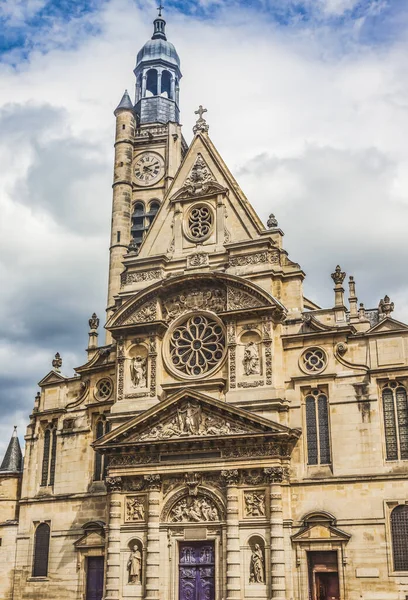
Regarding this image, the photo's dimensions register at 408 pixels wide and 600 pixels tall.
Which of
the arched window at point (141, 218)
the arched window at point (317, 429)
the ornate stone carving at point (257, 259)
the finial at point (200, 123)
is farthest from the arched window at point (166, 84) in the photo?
the arched window at point (317, 429)

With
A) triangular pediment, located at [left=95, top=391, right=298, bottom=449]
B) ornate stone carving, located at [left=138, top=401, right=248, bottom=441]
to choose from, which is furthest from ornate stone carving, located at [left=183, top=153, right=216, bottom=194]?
ornate stone carving, located at [left=138, top=401, right=248, bottom=441]

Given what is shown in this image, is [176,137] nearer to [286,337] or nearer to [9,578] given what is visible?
[286,337]

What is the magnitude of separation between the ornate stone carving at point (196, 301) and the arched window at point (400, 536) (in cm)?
1014

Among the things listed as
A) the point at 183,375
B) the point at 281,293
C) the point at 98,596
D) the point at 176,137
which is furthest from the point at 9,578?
the point at 176,137

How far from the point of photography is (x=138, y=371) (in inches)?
1298

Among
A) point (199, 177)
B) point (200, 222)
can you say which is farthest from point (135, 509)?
point (199, 177)

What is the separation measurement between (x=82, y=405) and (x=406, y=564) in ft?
49.1

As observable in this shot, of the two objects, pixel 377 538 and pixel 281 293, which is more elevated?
pixel 281 293

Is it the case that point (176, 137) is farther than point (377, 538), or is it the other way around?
point (176, 137)

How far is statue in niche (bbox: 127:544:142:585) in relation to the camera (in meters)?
Answer: 29.9

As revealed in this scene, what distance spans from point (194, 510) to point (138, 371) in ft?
20.1

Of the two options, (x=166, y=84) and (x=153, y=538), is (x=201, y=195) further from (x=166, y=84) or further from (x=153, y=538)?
(x=166, y=84)

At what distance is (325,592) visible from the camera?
2828 cm

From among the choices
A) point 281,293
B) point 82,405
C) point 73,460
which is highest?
point 281,293
